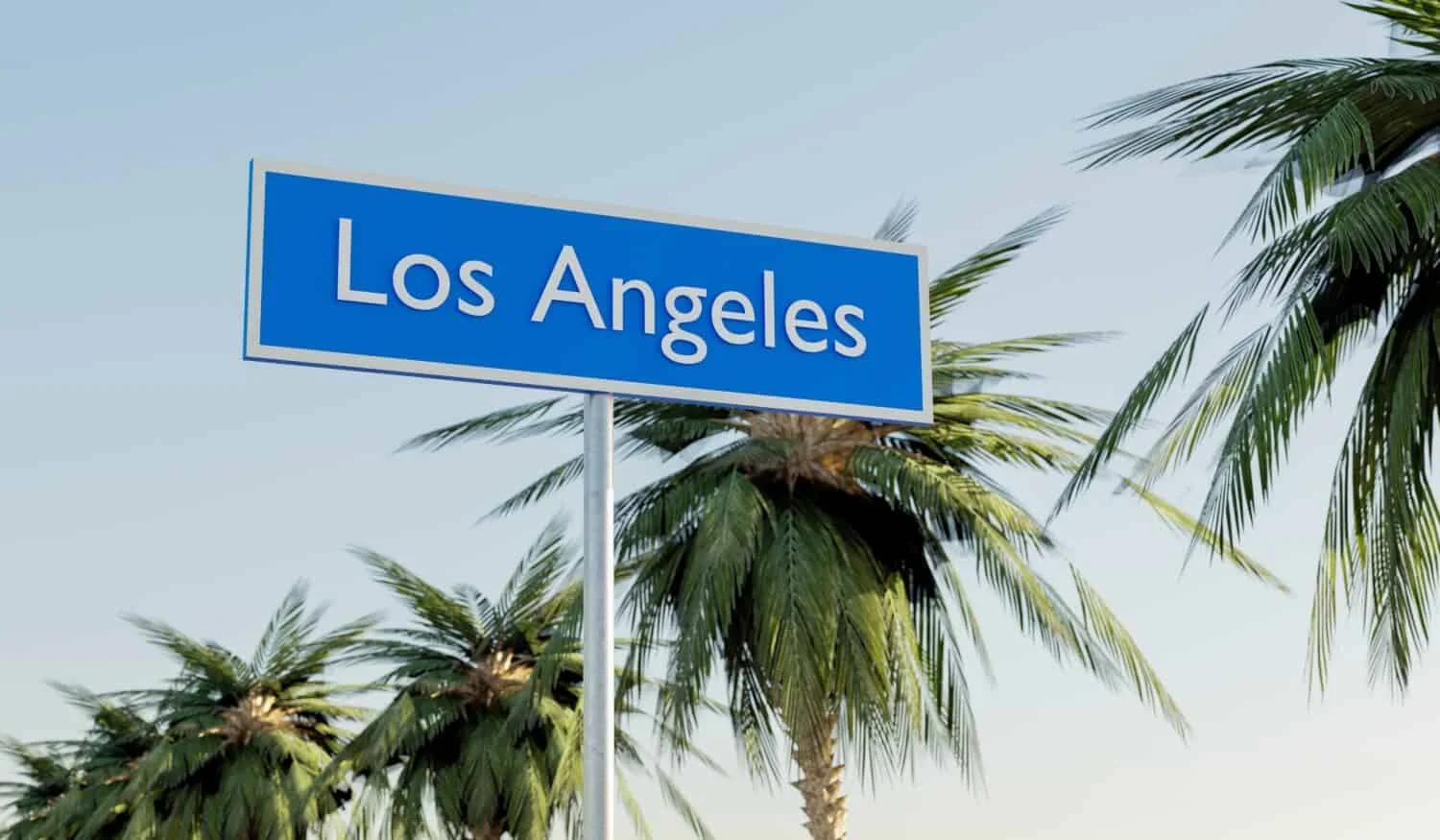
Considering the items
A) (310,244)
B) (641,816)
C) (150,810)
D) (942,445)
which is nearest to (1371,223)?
(310,244)

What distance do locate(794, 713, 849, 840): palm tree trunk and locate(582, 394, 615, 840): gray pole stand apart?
37.8 feet

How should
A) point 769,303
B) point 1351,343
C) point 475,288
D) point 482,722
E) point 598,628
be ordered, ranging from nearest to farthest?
point 598,628 → point 475,288 → point 769,303 → point 1351,343 → point 482,722

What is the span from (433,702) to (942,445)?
341 inches

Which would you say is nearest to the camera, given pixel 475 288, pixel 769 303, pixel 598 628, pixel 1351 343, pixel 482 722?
pixel 598 628

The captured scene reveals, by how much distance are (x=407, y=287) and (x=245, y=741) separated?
24.4 m

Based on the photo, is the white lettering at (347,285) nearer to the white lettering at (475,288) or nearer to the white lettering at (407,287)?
the white lettering at (407,287)

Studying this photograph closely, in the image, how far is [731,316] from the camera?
3836 mm

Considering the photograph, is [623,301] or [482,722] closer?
[623,301]

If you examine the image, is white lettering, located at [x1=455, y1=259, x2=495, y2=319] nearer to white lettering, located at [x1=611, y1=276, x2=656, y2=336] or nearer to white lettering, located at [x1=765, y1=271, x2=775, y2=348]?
white lettering, located at [x1=611, y1=276, x2=656, y2=336]

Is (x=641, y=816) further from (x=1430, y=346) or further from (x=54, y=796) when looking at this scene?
(x=54, y=796)

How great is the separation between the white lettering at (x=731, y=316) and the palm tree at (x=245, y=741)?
75.2 feet

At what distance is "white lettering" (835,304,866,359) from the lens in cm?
391

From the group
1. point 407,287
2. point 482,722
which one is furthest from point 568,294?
point 482,722

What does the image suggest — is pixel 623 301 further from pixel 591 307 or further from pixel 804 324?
pixel 804 324
